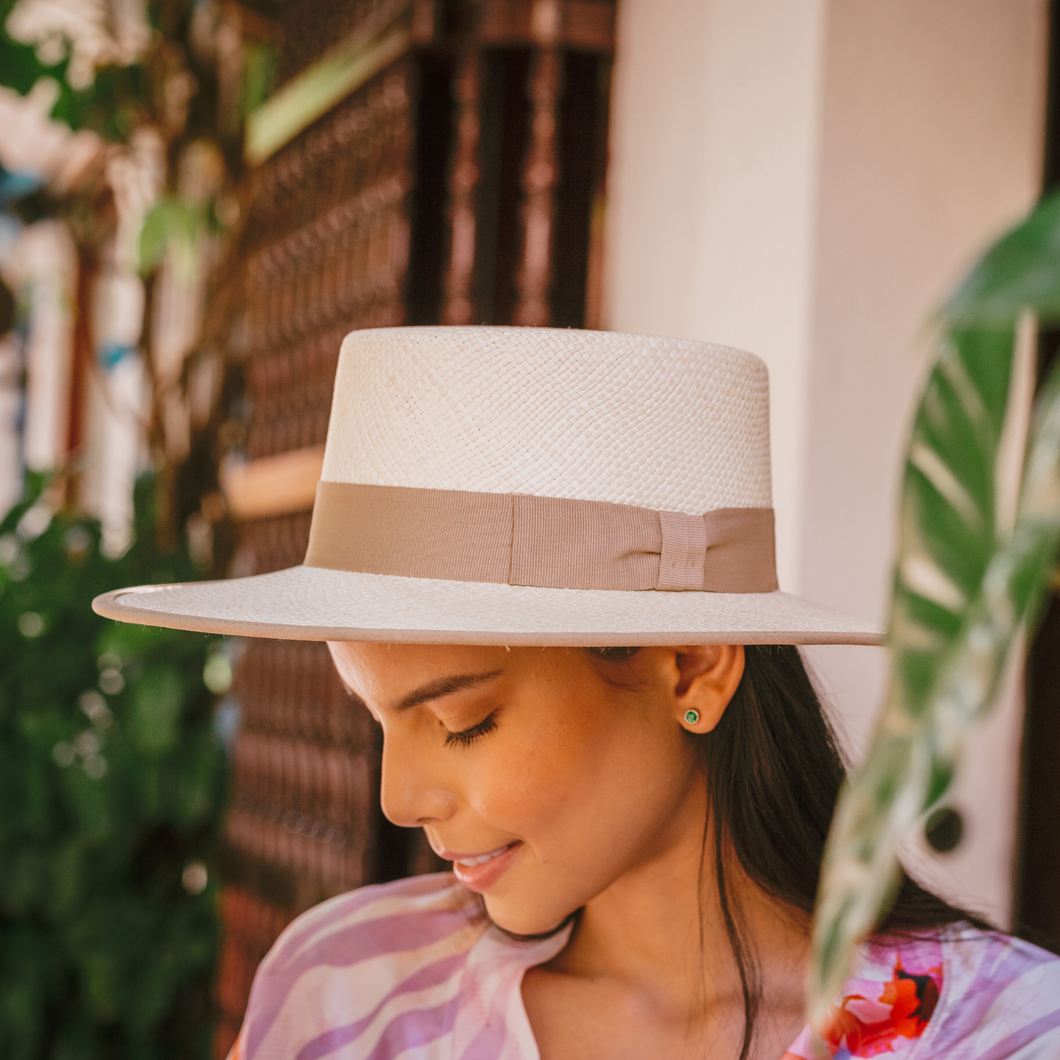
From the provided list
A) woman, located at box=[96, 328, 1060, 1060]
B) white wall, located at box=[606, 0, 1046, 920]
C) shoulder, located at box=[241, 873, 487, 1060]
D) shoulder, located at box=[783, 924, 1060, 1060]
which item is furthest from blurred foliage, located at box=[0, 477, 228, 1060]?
shoulder, located at box=[783, 924, 1060, 1060]

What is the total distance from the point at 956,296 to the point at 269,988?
3.87ft

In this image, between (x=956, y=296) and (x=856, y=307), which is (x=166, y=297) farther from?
→ (x=956, y=296)

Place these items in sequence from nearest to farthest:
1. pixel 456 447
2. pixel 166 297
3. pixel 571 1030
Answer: pixel 456 447 < pixel 571 1030 < pixel 166 297

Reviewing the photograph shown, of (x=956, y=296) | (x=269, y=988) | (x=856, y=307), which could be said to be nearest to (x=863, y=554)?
(x=856, y=307)

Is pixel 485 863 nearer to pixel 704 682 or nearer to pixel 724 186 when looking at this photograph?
pixel 704 682

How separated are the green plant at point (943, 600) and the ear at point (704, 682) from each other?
2.27 ft

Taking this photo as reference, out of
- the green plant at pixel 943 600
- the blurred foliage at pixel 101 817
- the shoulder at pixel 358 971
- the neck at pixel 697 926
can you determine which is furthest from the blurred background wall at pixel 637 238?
the green plant at pixel 943 600

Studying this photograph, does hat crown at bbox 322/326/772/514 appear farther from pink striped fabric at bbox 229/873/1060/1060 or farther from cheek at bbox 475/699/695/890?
pink striped fabric at bbox 229/873/1060/1060

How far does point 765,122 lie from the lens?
153 centimetres

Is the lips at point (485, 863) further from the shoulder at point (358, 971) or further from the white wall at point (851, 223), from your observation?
the white wall at point (851, 223)

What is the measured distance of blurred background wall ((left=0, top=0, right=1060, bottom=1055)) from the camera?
58.1 inches

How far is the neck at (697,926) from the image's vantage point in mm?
1055

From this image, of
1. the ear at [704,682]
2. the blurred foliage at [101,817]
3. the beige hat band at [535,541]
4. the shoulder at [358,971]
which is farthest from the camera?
the blurred foliage at [101,817]

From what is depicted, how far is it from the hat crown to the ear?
0.45 ft
